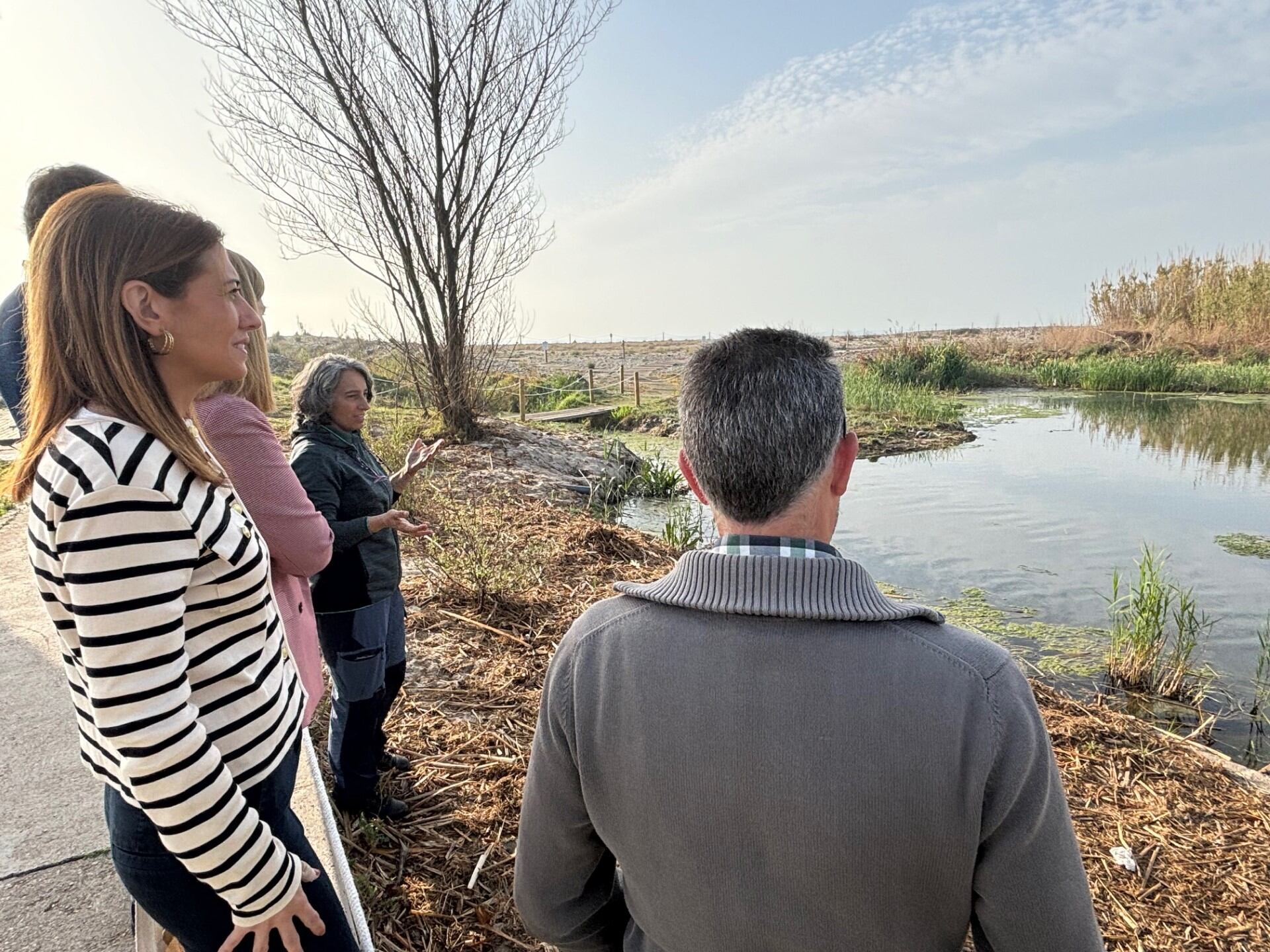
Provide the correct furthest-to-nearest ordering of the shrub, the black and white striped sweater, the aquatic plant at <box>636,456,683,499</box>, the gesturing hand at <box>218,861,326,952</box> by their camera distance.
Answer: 1. the aquatic plant at <box>636,456,683,499</box>
2. the shrub
3. the gesturing hand at <box>218,861,326,952</box>
4. the black and white striped sweater

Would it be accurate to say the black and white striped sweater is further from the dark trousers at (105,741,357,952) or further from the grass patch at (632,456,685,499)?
the grass patch at (632,456,685,499)

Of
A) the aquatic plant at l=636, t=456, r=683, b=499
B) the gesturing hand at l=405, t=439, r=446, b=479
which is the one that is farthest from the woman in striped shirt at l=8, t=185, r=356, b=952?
the aquatic plant at l=636, t=456, r=683, b=499

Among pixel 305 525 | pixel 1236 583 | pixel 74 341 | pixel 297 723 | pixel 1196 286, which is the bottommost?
pixel 1236 583

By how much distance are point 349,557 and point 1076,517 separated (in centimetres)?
997

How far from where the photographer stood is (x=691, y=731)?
950 millimetres

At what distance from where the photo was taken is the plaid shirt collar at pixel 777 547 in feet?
3.17

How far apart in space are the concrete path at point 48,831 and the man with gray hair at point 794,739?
1938mm

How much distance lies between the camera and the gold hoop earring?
1.18 metres

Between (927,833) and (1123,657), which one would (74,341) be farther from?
(1123,657)

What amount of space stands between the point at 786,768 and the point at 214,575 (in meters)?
0.92

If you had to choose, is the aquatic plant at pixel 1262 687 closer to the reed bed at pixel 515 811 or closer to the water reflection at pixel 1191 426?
the reed bed at pixel 515 811

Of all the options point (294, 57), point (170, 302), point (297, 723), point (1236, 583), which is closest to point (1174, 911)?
point (297, 723)

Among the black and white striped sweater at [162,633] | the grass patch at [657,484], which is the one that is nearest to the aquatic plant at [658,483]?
the grass patch at [657,484]

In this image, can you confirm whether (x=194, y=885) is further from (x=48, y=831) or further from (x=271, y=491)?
(x=48, y=831)
